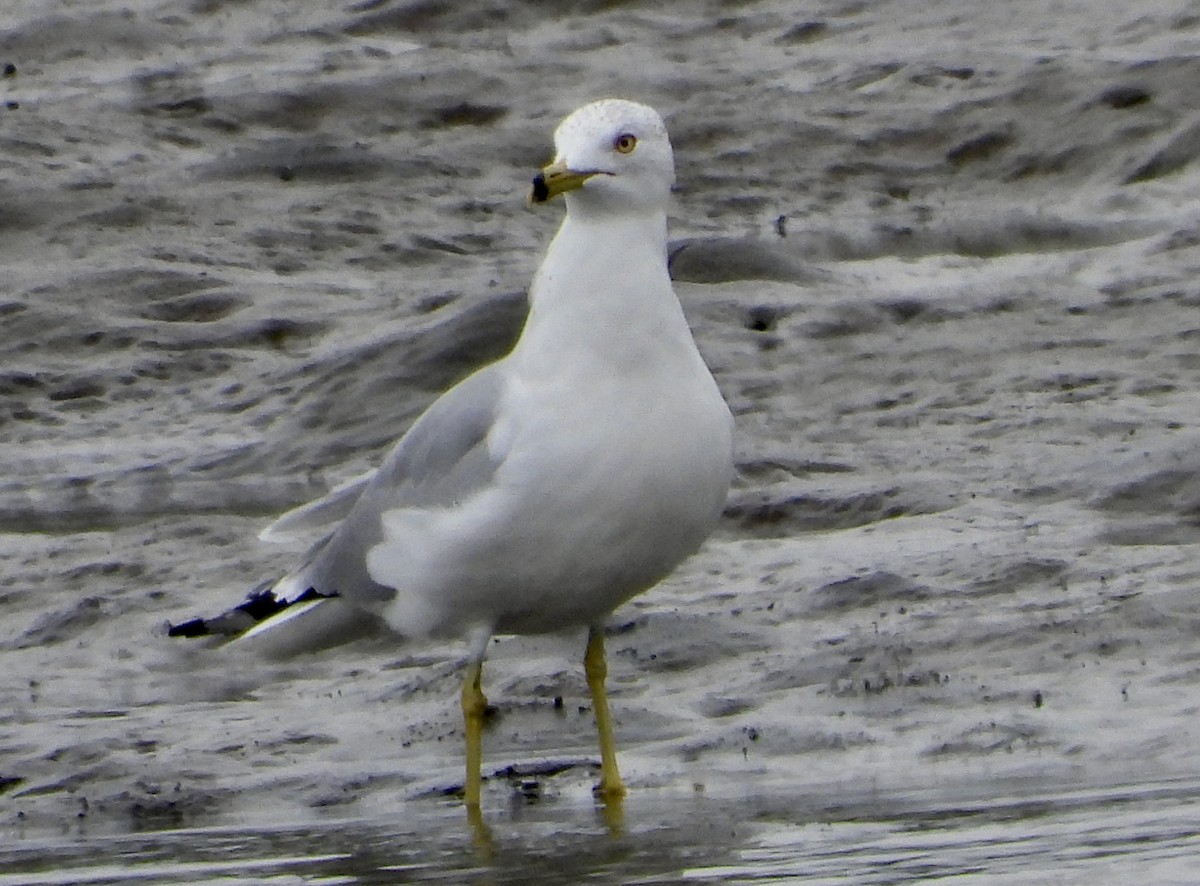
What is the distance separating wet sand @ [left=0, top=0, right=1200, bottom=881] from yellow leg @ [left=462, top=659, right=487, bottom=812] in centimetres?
8

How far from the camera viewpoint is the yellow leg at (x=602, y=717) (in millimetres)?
5609

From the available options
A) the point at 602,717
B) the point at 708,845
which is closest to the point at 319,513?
the point at 602,717

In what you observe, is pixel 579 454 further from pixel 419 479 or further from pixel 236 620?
pixel 236 620

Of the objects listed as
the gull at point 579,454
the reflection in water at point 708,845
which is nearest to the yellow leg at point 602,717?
the gull at point 579,454

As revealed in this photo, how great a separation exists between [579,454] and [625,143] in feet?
2.59

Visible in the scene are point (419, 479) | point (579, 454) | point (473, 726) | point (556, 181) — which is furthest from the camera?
point (419, 479)

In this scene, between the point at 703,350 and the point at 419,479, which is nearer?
the point at 419,479

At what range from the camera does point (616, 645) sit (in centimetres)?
686

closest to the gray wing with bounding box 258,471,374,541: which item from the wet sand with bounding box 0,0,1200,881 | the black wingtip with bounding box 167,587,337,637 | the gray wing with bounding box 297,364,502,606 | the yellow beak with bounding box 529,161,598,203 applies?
the gray wing with bounding box 297,364,502,606

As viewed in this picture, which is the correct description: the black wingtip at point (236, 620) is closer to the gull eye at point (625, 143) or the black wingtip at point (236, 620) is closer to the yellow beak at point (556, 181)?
the yellow beak at point (556, 181)

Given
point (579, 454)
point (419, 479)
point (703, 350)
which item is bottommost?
point (703, 350)

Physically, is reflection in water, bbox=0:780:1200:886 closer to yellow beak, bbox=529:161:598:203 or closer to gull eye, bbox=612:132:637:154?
yellow beak, bbox=529:161:598:203

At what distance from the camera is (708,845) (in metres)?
4.87

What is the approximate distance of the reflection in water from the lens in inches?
175
